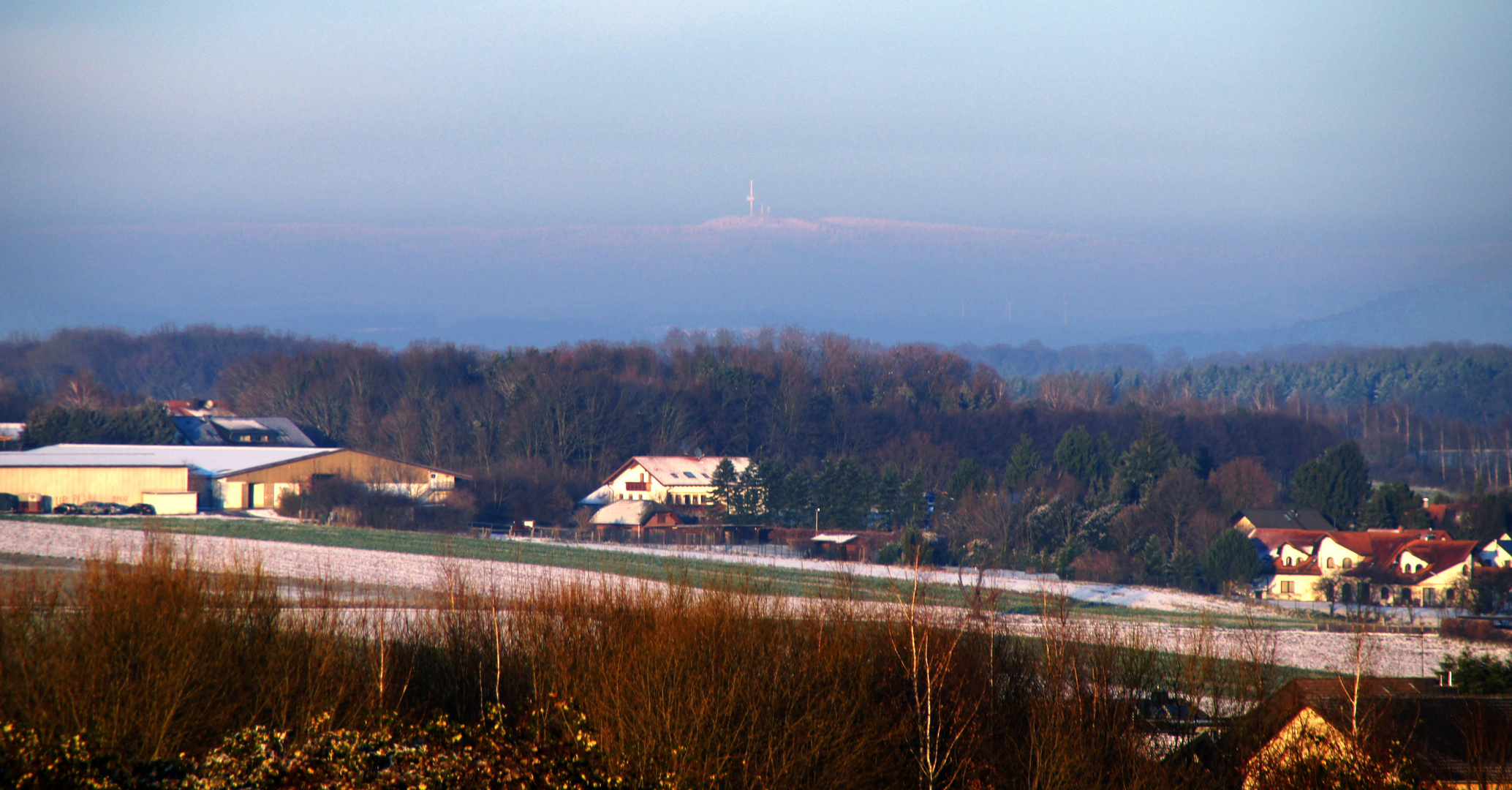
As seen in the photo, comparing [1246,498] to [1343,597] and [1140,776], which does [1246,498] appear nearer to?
[1343,597]

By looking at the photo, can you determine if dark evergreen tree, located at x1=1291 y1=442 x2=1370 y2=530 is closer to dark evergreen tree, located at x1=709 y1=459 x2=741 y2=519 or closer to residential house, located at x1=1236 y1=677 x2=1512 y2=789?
dark evergreen tree, located at x1=709 y1=459 x2=741 y2=519

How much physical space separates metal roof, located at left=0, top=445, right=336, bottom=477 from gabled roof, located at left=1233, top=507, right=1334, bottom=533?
59.8 m

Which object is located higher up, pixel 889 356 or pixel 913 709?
pixel 889 356

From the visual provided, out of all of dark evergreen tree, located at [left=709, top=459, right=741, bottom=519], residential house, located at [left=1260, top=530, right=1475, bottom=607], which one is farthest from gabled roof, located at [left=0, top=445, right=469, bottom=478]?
residential house, located at [left=1260, top=530, right=1475, bottom=607]

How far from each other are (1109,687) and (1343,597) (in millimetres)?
47033

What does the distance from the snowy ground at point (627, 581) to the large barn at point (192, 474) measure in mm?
14300

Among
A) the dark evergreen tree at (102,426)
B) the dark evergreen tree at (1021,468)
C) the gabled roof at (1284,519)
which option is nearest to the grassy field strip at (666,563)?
the gabled roof at (1284,519)

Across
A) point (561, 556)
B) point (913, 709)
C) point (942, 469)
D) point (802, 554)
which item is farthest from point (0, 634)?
point (942, 469)

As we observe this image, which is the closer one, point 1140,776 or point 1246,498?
point 1140,776

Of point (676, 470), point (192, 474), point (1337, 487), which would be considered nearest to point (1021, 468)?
point (1337, 487)

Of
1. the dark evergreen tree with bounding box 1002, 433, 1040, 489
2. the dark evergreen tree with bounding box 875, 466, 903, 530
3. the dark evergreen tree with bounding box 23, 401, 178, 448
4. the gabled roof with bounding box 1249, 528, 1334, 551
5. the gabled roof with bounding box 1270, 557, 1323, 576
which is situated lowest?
the gabled roof with bounding box 1270, 557, 1323, 576

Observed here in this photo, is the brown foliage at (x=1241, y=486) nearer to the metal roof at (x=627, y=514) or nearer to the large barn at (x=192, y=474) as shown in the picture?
the metal roof at (x=627, y=514)

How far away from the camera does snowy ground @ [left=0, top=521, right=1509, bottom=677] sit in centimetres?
3625

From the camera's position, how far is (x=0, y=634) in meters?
16.0
